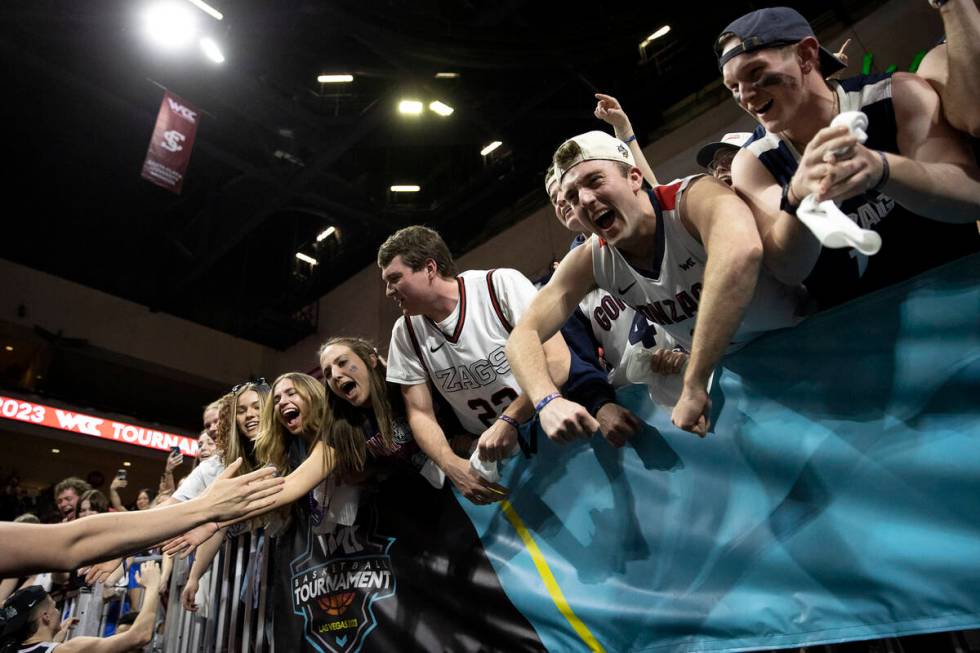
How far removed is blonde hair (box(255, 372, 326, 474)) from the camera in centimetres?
314

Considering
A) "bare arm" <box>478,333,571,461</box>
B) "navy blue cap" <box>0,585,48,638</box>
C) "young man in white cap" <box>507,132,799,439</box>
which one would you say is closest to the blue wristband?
"young man in white cap" <box>507,132,799,439</box>

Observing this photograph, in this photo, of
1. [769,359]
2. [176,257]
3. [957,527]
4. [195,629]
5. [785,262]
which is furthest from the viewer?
[176,257]

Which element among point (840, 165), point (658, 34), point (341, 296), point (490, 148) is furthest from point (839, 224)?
point (341, 296)

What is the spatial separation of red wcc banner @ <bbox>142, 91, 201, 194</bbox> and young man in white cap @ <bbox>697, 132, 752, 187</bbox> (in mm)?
9368

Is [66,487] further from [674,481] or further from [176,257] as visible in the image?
[176,257]

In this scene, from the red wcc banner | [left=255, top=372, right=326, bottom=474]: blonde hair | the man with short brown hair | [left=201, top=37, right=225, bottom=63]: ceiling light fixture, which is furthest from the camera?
the red wcc banner

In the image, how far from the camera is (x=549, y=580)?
83.6 inches

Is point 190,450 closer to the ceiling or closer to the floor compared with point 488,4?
closer to the floor

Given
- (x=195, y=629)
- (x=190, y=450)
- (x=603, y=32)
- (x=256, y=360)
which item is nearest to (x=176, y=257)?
(x=256, y=360)

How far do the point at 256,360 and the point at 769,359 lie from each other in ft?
54.3

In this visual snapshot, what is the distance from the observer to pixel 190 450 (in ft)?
48.9

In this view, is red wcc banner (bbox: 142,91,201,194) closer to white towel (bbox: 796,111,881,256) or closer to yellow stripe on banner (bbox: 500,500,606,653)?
yellow stripe on banner (bbox: 500,500,606,653)

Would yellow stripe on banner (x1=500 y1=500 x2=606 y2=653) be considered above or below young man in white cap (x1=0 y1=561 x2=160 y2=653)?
below

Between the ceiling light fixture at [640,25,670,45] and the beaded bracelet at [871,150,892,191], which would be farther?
the ceiling light fixture at [640,25,670,45]
